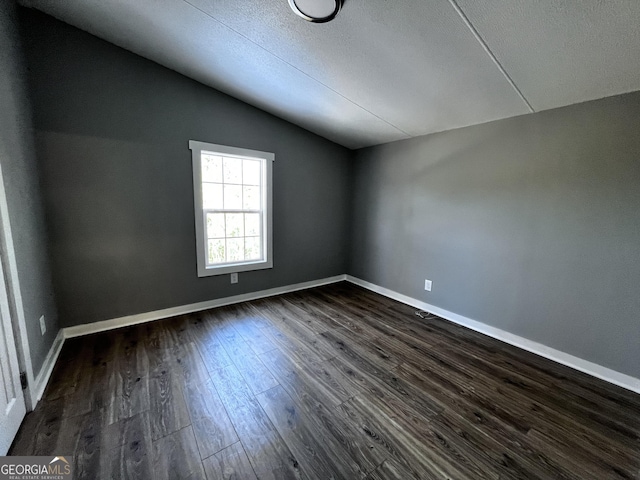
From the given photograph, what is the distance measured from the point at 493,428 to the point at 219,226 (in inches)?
123

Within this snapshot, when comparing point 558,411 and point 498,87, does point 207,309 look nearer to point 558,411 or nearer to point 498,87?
point 558,411

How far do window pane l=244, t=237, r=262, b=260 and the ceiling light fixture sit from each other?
2.43m

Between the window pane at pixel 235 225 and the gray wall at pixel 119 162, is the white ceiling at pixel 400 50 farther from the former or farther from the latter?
the window pane at pixel 235 225

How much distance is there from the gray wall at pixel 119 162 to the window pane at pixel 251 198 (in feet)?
1.85

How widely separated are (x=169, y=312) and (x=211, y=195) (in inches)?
56.7

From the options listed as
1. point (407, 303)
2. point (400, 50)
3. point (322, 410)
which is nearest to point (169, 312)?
point (322, 410)

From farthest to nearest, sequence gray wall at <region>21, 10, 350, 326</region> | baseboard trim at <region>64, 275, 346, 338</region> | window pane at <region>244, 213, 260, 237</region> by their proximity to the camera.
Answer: window pane at <region>244, 213, 260, 237</region>
baseboard trim at <region>64, 275, 346, 338</region>
gray wall at <region>21, 10, 350, 326</region>

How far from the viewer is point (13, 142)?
160 cm

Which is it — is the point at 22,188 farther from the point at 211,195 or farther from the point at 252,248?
the point at 252,248

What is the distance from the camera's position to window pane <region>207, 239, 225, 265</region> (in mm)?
3033

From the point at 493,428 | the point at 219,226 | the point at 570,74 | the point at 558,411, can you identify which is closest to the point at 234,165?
the point at 219,226

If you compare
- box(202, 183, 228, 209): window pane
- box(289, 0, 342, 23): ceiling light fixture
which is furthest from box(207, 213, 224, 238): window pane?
box(289, 0, 342, 23): ceiling light fixture

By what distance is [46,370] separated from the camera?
1.75 meters

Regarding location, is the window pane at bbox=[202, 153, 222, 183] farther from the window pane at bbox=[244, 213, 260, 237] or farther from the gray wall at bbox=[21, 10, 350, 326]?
the window pane at bbox=[244, 213, 260, 237]
